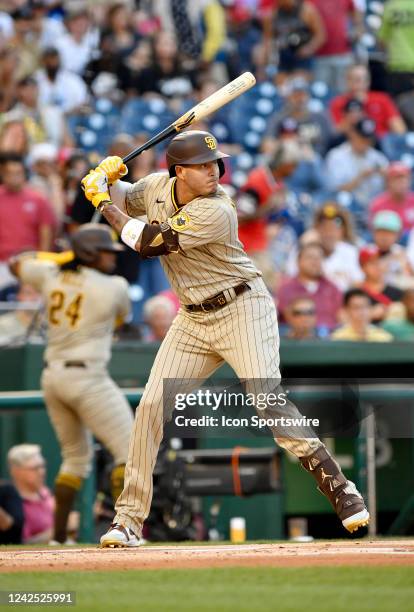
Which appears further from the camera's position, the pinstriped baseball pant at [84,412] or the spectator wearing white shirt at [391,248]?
the spectator wearing white shirt at [391,248]

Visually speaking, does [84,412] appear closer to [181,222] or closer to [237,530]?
[237,530]

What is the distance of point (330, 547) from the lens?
687cm

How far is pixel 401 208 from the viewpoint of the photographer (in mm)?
13297

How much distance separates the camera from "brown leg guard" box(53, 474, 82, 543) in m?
9.05

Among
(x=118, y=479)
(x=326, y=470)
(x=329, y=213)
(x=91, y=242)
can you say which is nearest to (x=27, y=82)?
(x=329, y=213)

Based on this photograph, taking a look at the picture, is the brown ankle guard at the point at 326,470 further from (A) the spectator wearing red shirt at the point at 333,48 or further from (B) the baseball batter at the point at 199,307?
(A) the spectator wearing red shirt at the point at 333,48

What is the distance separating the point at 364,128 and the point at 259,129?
1168 millimetres

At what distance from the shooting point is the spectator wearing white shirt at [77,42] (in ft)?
47.8

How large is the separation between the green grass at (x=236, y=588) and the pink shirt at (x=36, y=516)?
3.64 meters

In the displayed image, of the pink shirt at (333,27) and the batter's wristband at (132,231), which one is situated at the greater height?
the pink shirt at (333,27)

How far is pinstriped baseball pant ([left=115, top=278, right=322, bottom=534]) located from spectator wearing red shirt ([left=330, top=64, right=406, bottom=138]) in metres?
8.41

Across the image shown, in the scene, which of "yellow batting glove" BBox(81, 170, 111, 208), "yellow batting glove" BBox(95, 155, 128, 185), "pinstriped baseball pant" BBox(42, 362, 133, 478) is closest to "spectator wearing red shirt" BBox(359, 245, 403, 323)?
"pinstriped baseball pant" BBox(42, 362, 133, 478)

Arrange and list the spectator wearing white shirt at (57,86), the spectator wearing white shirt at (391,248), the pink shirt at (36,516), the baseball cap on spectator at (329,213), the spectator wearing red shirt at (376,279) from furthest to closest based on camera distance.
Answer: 1. the spectator wearing white shirt at (57,86)
2. the baseball cap on spectator at (329,213)
3. the spectator wearing white shirt at (391,248)
4. the spectator wearing red shirt at (376,279)
5. the pink shirt at (36,516)

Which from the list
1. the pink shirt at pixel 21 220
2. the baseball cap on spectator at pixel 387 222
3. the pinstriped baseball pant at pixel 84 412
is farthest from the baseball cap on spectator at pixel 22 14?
the pinstriped baseball pant at pixel 84 412
